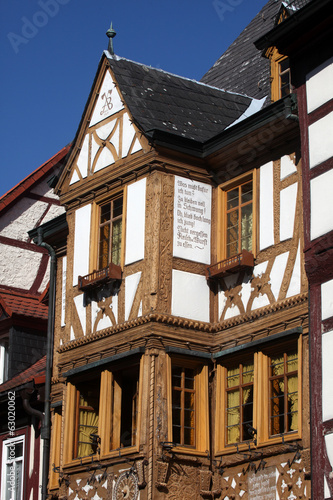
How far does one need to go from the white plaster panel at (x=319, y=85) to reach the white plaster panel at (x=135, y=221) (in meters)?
4.25

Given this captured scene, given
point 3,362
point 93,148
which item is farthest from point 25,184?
point 93,148

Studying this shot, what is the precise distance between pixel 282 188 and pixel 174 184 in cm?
197

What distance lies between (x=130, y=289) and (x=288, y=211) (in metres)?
2.96

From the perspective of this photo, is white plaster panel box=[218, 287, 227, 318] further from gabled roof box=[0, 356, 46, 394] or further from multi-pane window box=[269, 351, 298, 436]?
gabled roof box=[0, 356, 46, 394]

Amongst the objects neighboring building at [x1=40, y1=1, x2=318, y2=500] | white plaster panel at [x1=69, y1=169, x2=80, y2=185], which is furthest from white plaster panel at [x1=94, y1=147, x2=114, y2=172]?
white plaster panel at [x1=69, y1=169, x2=80, y2=185]

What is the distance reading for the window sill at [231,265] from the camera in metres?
18.5

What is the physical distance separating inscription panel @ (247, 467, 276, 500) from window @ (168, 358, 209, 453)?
1.20 metres

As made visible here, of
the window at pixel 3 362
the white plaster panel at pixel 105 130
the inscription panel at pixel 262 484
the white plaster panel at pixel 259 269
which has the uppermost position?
the white plaster panel at pixel 105 130

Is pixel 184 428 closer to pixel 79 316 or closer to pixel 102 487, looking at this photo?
pixel 102 487

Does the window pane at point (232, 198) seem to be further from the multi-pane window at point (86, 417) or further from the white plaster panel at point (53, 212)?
the white plaster panel at point (53, 212)

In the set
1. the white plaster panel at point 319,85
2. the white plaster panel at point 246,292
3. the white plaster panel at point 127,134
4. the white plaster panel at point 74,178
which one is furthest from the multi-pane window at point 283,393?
the white plaster panel at point 74,178

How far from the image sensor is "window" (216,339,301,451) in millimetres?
17297

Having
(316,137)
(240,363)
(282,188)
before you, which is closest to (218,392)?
(240,363)

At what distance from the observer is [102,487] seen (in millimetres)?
18672
